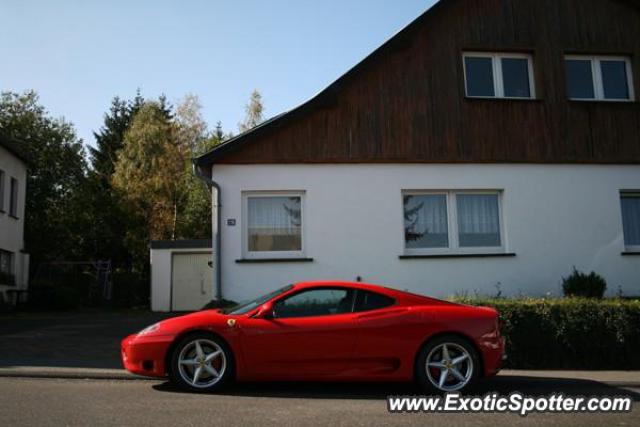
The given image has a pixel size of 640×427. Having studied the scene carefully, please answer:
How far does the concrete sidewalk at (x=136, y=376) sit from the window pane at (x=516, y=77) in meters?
6.44

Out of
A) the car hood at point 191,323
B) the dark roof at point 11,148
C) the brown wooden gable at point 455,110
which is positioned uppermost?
the dark roof at point 11,148

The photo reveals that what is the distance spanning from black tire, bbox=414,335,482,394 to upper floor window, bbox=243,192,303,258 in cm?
533

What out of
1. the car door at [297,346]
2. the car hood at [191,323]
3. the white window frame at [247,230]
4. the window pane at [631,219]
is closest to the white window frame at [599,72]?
the window pane at [631,219]

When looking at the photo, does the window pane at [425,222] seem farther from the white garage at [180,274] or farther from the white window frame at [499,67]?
the white garage at [180,274]

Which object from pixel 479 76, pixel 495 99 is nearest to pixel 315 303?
pixel 495 99

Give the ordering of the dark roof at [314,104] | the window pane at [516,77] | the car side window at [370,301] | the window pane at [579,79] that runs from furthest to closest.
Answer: the window pane at [579,79], the window pane at [516,77], the dark roof at [314,104], the car side window at [370,301]

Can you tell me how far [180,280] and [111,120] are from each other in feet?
89.4

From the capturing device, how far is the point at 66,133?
44.6 metres

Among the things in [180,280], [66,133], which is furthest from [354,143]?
[66,133]

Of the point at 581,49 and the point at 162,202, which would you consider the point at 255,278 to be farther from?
the point at 162,202

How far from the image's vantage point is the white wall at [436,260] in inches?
478

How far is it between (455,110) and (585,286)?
4190mm

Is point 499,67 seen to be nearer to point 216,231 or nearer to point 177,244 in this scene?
point 216,231

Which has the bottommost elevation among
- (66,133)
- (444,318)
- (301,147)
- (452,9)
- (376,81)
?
(444,318)
